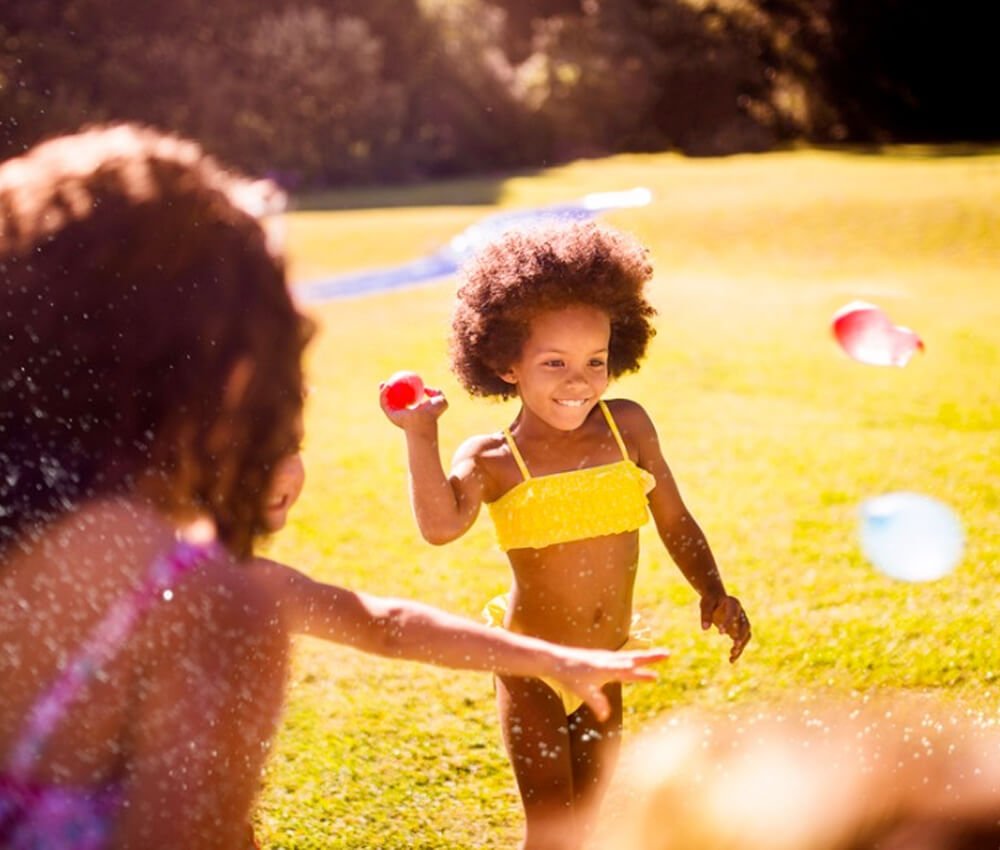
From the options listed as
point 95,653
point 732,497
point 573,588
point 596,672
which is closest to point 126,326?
point 95,653

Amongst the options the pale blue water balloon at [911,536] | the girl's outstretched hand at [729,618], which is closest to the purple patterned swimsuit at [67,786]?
the girl's outstretched hand at [729,618]

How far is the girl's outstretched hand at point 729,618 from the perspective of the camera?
2609mm

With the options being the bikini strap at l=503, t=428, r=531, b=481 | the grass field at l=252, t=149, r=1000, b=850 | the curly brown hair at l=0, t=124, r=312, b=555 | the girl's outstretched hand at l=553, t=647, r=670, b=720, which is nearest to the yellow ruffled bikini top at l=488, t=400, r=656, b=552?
the bikini strap at l=503, t=428, r=531, b=481

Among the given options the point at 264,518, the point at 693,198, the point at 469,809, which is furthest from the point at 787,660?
the point at 693,198

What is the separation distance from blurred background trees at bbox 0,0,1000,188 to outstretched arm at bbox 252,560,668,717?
20.9 metres

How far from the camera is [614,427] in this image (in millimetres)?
2676

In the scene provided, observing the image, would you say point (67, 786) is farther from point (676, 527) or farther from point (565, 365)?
point (676, 527)

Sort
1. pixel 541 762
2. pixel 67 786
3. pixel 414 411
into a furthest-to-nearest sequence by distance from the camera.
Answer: pixel 541 762 < pixel 414 411 < pixel 67 786

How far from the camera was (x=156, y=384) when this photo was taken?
1.61m

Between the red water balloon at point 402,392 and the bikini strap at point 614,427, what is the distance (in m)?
0.48

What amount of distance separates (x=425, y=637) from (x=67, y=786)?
1.86 ft

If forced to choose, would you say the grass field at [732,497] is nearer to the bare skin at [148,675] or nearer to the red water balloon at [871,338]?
the bare skin at [148,675]

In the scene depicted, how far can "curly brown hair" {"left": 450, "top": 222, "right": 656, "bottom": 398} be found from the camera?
267 centimetres

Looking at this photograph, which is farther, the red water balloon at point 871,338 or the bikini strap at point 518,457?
the red water balloon at point 871,338
